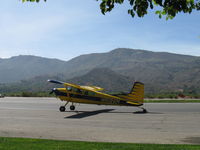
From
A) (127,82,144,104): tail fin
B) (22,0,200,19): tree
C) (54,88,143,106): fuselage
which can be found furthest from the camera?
(54,88,143,106): fuselage

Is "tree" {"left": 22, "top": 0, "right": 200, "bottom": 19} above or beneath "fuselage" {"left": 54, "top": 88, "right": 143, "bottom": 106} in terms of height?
above

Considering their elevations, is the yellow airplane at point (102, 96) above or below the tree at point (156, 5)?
below

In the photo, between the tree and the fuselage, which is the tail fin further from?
the tree

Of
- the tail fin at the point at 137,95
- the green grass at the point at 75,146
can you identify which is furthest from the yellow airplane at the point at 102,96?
the green grass at the point at 75,146

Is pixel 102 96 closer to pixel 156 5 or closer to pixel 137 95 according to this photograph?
pixel 137 95

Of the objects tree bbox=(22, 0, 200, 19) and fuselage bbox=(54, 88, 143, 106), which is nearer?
tree bbox=(22, 0, 200, 19)

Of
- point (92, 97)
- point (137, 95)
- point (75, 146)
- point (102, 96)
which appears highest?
point (75, 146)

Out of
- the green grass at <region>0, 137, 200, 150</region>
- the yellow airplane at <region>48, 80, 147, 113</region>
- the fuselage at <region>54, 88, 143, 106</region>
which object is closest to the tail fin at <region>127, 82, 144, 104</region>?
the yellow airplane at <region>48, 80, 147, 113</region>

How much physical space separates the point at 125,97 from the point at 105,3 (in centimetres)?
1429

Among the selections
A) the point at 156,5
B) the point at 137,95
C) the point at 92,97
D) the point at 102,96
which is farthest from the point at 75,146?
the point at 92,97

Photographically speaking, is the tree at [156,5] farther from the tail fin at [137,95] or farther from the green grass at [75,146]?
the tail fin at [137,95]

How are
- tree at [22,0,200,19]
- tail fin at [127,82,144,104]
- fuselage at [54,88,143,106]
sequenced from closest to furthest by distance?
tree at [22,0,200,19] < tail fin at [127,82,144,104] < fuselage at [54,88,143,106]

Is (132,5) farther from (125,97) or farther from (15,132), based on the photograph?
(125,97)

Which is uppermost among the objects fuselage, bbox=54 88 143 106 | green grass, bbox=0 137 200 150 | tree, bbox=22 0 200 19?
tree, bbox=22 0 200 19
